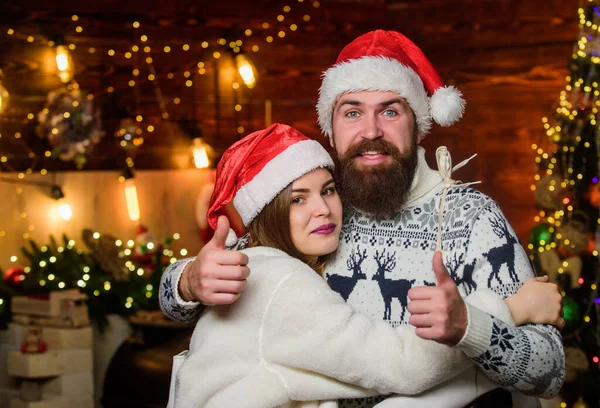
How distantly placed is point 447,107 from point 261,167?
0.49m

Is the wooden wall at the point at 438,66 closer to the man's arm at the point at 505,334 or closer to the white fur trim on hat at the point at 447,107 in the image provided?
the white fur trim on hat at the point at 447,107

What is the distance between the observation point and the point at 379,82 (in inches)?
86.0

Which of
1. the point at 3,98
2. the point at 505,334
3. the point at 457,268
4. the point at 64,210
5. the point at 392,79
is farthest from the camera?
the point at 64,210

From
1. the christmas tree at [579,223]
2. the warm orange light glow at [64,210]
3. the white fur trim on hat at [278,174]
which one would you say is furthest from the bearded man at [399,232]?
the warm orange light glow at [64,210]

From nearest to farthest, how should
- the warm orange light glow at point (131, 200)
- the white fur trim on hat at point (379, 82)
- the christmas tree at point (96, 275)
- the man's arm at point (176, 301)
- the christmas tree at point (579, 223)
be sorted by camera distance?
the man's arm at point (176, 301)
the white fur trim on hat at point (379, 82)
the christmas tree at point (579, 223)
the christmas tree at point (96, 275)
the warm orange light glow at point (131, 200)

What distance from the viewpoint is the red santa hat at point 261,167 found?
2.04 meters

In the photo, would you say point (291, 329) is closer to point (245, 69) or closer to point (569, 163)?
point (569, 163)

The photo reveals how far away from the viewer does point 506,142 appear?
5340 mm

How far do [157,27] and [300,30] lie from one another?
851 mm

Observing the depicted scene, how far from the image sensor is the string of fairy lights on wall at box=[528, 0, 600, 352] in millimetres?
4020

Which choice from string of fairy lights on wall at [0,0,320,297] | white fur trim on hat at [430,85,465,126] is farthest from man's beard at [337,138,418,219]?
string of fairy lights on wall at [0,0,320,297]

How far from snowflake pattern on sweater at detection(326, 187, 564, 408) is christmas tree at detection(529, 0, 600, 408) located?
2099mm

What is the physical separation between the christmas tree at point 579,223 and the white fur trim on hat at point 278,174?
2257 mm

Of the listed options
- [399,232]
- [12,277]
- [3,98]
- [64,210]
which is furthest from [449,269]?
[3,98]
